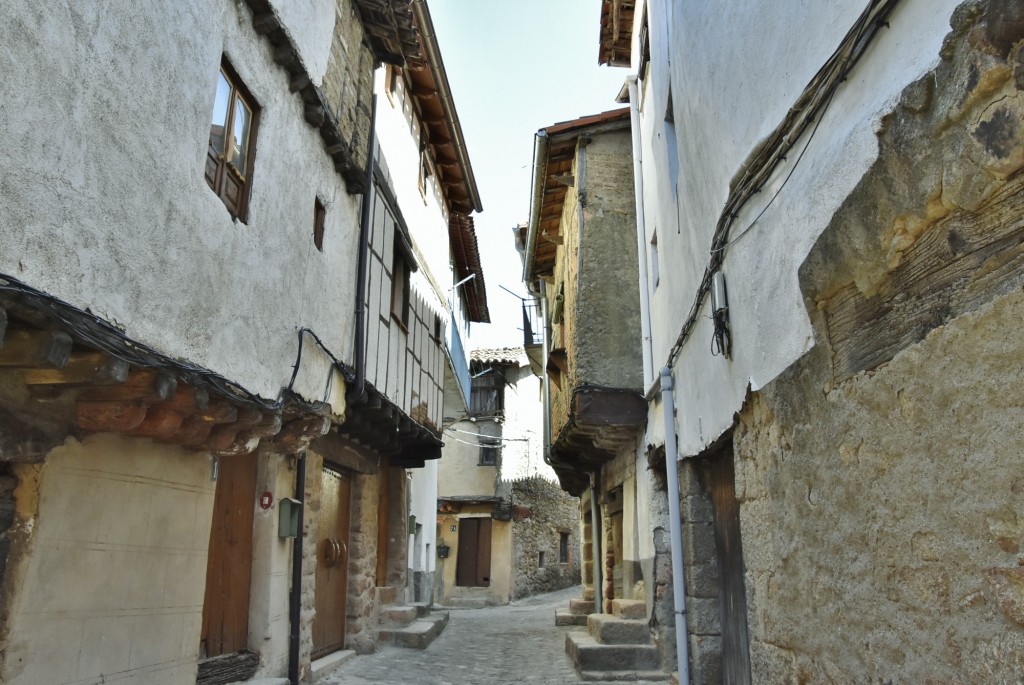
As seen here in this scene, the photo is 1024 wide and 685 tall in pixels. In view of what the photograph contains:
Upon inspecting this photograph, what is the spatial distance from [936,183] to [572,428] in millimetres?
7715

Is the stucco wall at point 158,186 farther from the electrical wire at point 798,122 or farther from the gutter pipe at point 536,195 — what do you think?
the gutter pipe at point 536,195

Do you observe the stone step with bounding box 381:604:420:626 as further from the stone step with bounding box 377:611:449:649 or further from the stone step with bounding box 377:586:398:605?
the stone step with bounding box 377:586:398:605

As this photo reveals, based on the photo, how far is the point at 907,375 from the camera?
2451 mm

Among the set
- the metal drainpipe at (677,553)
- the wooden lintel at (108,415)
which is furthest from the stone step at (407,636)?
the wooden lintel at (108,415)

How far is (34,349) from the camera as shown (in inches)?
123

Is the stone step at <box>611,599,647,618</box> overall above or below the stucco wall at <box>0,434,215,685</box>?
below

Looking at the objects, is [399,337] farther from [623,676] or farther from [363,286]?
[623,676]

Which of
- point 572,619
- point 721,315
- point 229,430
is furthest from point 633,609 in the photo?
point 229,430

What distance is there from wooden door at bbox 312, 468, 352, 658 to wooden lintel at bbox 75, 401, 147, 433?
432cm

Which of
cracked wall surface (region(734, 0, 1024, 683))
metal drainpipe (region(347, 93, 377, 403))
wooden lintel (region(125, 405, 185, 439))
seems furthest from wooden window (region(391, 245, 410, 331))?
cracked wall surface (region(734, 0, 1024, 683))

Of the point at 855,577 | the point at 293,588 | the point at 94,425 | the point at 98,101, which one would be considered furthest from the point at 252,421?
the point at 855,577

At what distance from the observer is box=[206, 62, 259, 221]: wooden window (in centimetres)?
496

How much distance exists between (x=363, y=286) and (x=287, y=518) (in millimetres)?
2356

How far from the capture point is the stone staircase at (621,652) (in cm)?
743
